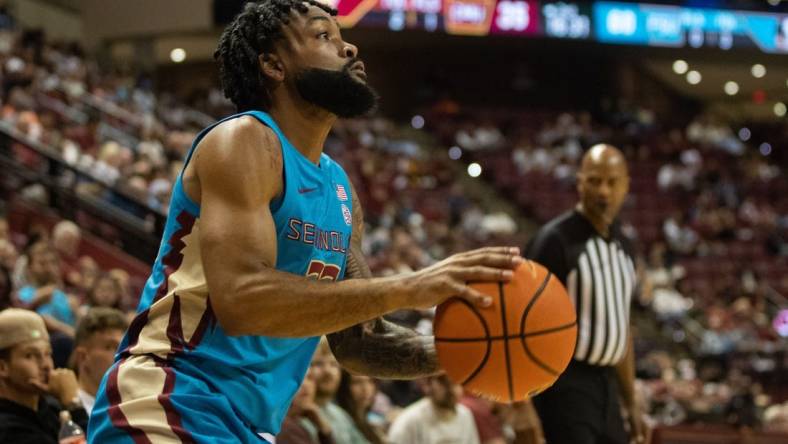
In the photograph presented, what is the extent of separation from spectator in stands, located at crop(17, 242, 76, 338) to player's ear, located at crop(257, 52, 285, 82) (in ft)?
14.6

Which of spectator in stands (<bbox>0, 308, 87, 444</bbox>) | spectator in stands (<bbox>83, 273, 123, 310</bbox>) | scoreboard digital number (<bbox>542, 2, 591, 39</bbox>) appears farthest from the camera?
scoreboard digital number (<bbox>542, 2, 591, 39</bbox>)

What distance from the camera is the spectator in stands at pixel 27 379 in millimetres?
4703

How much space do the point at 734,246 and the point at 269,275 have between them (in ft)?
61.9

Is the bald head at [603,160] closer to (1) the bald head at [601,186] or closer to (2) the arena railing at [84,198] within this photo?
(1) the bald head at [601,186]

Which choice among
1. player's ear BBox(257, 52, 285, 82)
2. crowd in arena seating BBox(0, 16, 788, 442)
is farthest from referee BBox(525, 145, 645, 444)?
player's ear BBox(257, 52, 285, 82)

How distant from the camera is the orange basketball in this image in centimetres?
294

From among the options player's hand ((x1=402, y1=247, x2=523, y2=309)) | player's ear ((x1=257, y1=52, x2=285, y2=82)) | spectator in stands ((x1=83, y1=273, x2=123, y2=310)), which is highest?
player's ear ((x1=257, y1=52, x2=285, y2=82))

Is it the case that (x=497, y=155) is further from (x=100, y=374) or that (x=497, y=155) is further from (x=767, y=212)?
(x=100, y=374)

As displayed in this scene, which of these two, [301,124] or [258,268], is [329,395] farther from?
[258,268]

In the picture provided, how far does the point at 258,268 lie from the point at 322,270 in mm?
361

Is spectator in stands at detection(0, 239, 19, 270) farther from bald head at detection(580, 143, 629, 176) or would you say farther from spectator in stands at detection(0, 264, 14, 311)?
bald head at detection(580, 143, 629, 176)

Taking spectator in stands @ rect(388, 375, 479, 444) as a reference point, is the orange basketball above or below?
above

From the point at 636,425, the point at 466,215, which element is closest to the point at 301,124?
the point at 636,425

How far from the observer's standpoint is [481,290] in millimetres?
2881
